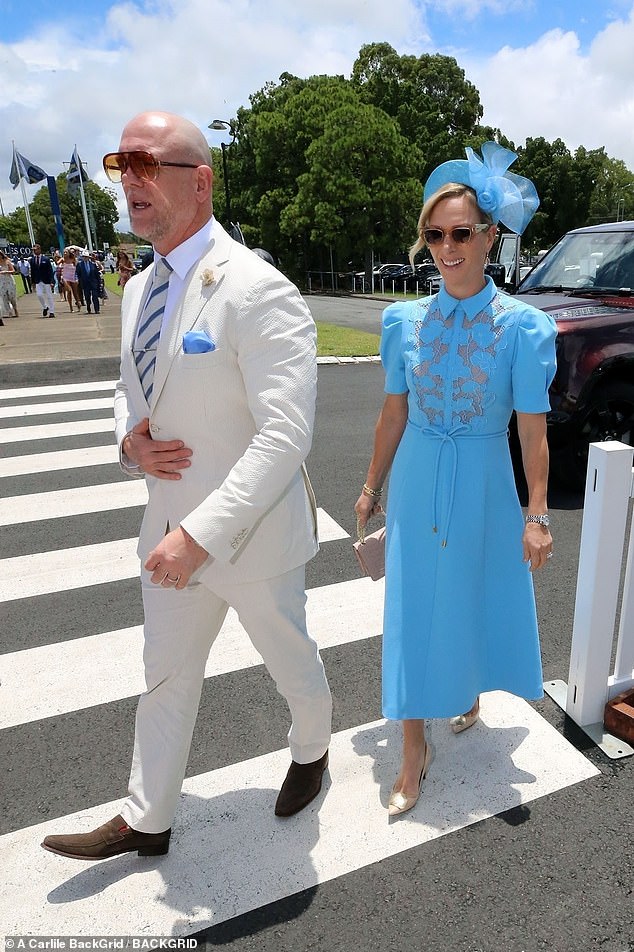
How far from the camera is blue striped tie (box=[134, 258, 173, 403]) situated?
2.02 meters

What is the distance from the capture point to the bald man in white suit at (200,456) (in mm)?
1851

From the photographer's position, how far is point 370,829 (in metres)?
2.42

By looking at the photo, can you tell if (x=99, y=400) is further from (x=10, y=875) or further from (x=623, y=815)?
(x=623, y=815)

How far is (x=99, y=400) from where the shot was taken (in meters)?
9.47

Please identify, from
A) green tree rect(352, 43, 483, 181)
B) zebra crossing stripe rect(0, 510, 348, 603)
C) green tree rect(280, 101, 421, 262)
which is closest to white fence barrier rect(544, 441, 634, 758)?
zebra crossing stripe rect(0, 510, 348, 603)

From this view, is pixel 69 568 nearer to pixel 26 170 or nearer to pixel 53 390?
pixel 53 390

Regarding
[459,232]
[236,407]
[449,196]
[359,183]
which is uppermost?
[359,183]

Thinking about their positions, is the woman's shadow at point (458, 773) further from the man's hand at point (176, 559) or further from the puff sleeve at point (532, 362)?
the puff sleeve at point (532, 362)

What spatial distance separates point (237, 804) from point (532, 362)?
1.86 metres

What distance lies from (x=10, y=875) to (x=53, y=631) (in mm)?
1722

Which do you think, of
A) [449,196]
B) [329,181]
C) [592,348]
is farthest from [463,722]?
[329,181]

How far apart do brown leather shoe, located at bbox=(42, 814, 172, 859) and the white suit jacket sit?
0.90m

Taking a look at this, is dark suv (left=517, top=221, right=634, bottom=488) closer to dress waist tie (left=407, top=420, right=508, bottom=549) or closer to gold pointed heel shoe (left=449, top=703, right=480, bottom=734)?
gold pointed heel shoe (left=449, top=703, right=480, bottom=734)

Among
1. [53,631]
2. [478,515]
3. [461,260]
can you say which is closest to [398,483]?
[478,515]
